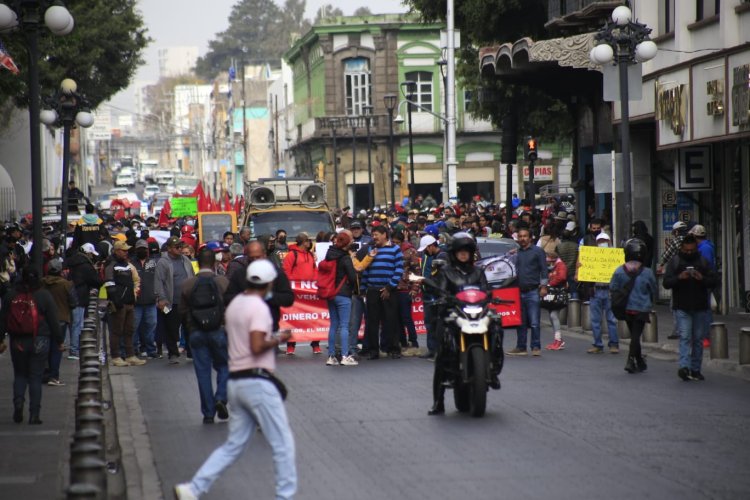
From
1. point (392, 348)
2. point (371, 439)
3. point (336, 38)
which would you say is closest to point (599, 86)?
point (392, 348)

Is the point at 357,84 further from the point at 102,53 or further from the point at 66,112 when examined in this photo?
the point at 66,112

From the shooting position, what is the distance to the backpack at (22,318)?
546 inches

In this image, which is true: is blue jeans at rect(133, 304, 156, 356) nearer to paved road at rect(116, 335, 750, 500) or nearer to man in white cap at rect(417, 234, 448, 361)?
paved road at rect(116, 335, 750, 500)

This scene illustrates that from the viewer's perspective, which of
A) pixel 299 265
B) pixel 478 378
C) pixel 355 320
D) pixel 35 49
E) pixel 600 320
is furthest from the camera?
pixel 299 265

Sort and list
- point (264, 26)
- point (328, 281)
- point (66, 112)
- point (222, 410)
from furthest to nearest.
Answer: point (264, 26)
point (66, 112)
point (328, 281)
point (222, 410)

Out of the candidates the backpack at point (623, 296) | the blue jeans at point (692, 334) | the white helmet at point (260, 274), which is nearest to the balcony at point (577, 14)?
the backpack at point (623, 296)

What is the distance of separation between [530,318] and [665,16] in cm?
999

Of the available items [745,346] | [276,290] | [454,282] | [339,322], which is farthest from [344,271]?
[745,346]

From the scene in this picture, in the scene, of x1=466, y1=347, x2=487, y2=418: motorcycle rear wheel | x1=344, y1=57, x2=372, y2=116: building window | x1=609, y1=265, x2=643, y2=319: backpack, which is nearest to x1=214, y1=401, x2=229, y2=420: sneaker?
x1=466, y1=347, x2=487, y2=418: motorcycle rear wheel

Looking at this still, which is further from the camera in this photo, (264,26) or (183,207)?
(264,26)

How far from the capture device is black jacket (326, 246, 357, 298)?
60.3ft

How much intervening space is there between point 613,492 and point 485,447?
2059 millimetres

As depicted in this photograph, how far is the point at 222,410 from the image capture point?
43.5 feet

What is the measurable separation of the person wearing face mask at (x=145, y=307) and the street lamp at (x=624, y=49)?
7.70 m
